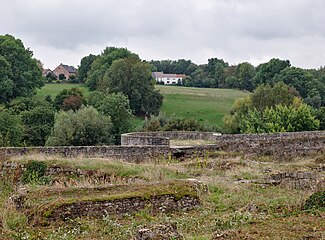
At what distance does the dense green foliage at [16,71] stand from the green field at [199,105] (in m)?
18.8

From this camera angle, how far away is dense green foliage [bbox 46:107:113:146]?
44469 mm

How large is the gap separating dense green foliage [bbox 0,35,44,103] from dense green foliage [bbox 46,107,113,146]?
17154 mm

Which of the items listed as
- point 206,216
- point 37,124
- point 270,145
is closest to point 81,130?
point 37,124

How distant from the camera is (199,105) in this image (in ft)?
240

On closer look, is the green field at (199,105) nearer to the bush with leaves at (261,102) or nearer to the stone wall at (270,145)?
the bush with leaves at (261,102)

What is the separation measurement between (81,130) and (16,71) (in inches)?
979

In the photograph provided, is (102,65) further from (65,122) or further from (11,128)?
(65,122)

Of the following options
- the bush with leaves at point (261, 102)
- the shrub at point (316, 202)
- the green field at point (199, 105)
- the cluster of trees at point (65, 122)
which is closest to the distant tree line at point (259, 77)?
the green field at point (199, 105)

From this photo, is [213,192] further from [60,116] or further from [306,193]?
[60,116]

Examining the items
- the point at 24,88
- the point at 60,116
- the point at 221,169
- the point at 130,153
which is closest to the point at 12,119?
the point at 60,116

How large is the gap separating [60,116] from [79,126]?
10.2ft

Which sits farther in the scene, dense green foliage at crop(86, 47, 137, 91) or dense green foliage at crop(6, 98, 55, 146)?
dense green foliage at crop(86, 47, 137, 91)

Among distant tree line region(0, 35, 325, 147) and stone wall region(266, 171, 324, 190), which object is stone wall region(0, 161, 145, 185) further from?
distant tree line region(0, 35, 325, 147)

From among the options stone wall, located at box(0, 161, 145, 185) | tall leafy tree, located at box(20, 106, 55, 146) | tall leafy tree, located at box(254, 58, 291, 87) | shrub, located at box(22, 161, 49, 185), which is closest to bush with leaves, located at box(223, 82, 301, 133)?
tall leafy tree, located at box(20, 106, 55, 146)
